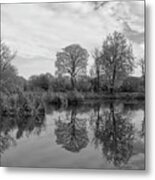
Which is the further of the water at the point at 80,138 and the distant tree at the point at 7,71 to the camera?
the distant tree at the point at 7,71

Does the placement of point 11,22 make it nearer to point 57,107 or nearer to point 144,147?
point 57,107

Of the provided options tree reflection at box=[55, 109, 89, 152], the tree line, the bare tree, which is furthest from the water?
the bare tree

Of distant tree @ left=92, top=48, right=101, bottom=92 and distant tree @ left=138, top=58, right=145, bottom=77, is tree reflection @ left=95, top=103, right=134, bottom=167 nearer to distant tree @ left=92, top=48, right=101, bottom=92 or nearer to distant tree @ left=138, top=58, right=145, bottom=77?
distant tree @ left=92, top=48, right=101, bottom=92

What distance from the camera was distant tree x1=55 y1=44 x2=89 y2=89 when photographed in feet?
8.63

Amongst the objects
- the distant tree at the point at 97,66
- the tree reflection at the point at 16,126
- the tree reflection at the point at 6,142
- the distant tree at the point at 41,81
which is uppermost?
the distant tree at the point at 97,66

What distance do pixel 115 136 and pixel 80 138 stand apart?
22cm

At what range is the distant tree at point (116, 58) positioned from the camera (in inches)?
103

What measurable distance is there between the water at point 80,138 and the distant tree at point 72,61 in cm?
23

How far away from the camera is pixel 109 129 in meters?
2.60

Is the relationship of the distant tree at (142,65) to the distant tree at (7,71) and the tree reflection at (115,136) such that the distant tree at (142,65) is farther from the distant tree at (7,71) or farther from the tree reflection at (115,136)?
the distant tree at (7,71)

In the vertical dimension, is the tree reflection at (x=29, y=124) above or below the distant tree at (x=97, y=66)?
below

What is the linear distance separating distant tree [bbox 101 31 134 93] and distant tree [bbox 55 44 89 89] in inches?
5.1

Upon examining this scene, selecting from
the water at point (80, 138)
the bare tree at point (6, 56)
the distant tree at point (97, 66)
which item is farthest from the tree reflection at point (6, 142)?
the distant tree at point (97, 66)

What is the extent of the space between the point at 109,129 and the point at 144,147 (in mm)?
245
